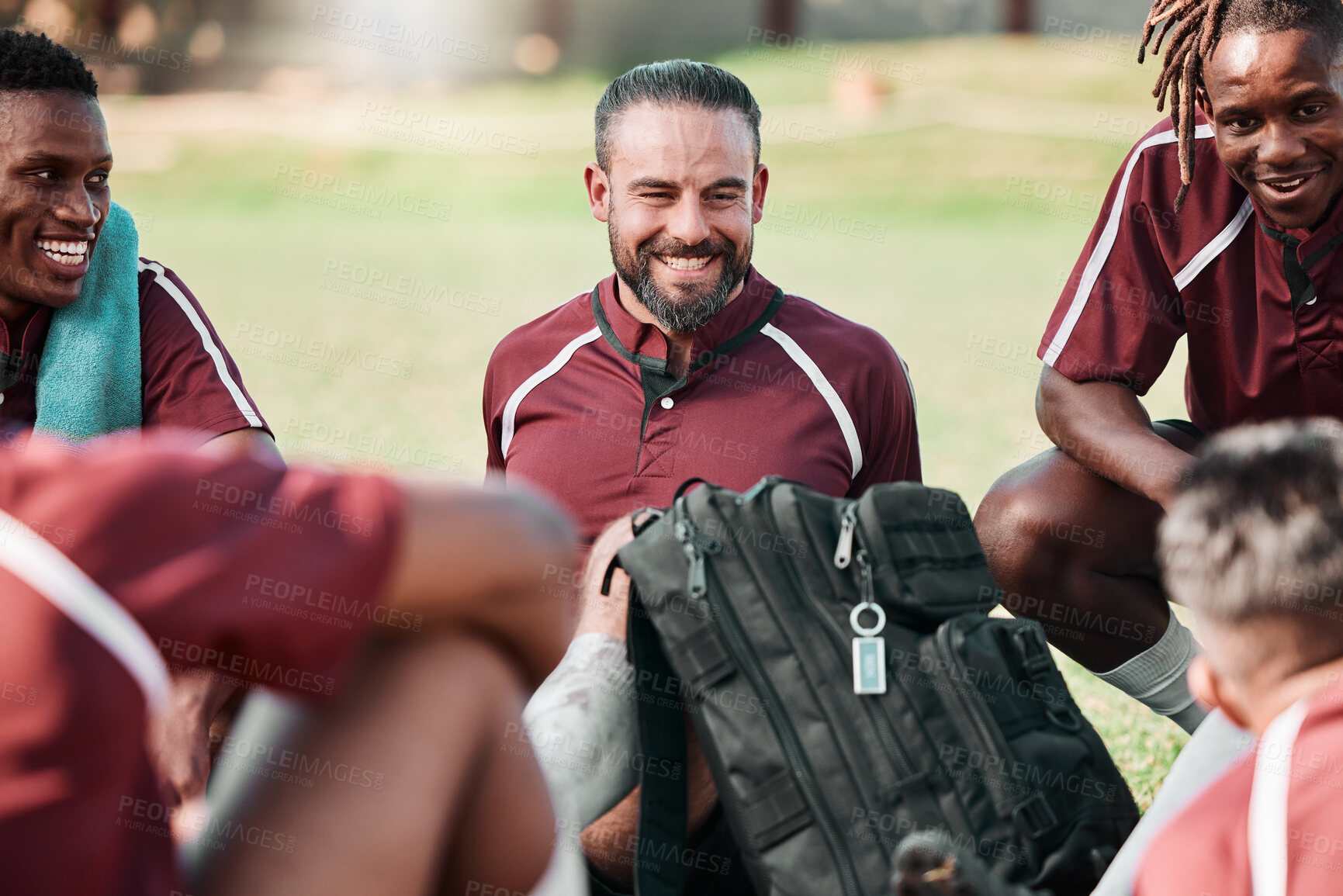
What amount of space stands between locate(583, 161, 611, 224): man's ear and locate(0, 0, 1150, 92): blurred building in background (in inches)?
769

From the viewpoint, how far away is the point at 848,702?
1.89 meters

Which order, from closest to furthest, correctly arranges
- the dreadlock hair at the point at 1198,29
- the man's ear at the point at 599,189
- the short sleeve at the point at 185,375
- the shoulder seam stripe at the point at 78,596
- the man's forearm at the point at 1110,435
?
the shoulder seam stripe at the point at 78,596 → the dreadlock hair at the point at 1198,29 → the man's forearm at the point at 1110,435 → the short sleeve at the point at 185,375 → the man's ear at the point at 599,189

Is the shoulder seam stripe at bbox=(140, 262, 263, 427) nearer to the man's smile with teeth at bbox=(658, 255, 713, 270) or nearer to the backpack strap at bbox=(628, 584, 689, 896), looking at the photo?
the man's smile with teeth at bbox=(658, 255, 713, 270)

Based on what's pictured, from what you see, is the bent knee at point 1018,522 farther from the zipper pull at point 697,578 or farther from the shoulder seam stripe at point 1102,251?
the zipper pull at point 697,578

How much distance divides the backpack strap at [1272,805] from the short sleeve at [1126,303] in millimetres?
1598

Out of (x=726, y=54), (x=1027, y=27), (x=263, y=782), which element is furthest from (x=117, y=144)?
(x=263, y=782)

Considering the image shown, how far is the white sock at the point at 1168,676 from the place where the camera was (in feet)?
9.36

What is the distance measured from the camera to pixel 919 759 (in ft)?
6.06

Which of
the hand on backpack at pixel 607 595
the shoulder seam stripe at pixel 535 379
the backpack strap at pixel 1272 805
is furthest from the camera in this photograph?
the shoulder seam stripe at pixel 535 379

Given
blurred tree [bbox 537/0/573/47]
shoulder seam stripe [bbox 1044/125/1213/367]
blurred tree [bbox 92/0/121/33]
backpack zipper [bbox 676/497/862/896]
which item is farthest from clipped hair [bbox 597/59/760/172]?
blurred tree [bbox 92/0/121/33]

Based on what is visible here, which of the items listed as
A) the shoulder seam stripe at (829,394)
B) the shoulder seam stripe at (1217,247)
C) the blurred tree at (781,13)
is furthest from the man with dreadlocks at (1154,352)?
the blurred tree at (781,13)

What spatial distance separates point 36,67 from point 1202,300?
101 inches

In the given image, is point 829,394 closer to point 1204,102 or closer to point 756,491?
point 756,491

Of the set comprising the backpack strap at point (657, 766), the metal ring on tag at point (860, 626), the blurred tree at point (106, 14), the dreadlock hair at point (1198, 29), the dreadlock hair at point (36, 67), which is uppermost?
the dreadlock hair at point (1198, 29)
